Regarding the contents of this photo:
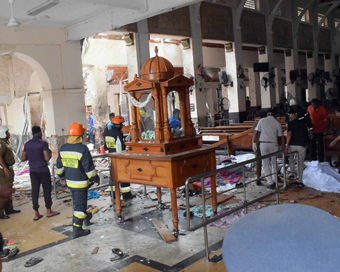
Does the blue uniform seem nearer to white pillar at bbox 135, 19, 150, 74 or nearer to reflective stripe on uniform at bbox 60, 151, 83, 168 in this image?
reflective stripe on uniform at bbox 60, 151, 83, 168

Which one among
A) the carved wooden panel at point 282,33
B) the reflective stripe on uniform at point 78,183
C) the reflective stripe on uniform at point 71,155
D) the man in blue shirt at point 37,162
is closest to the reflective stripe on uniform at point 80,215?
the reflective stripe on uniform at point 78,183

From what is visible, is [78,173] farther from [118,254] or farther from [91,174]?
[118,254]

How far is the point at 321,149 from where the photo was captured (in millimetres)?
9594

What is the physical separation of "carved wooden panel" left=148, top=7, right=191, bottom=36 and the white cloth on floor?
7.69m

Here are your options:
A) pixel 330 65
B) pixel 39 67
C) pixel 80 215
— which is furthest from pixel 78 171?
pixel 330 65

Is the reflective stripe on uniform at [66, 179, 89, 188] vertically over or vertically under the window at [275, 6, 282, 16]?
under

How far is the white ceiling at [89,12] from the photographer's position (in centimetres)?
717

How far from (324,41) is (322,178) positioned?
2018 centimetres

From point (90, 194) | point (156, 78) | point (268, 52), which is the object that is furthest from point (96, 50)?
point (156, 78)

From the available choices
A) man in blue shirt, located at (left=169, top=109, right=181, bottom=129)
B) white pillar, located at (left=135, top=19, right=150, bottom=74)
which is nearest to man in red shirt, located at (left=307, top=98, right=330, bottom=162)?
man in blue shirt, located at (left=169, top=109, right=181, bottom=129)

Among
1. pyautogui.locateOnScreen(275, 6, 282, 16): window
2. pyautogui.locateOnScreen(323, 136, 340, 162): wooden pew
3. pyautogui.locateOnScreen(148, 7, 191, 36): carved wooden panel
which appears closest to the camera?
pyautogui.locateOnScreen(323, 136, 340, 162): wooden pew

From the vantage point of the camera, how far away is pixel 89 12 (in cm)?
841

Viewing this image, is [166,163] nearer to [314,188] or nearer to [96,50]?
[314,188]

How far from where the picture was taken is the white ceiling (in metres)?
7.17
